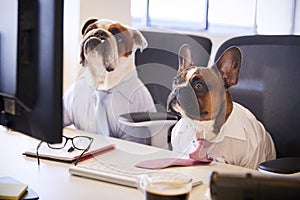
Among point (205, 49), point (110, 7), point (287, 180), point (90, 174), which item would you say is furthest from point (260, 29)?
point (287, 180)

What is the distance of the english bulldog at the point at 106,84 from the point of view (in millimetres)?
1710

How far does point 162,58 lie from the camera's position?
228cm

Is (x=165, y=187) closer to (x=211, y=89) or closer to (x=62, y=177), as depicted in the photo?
(x=62, y=177)

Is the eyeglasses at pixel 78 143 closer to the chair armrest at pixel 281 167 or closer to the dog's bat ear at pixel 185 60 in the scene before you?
the dog's bat ear at pixel 185 60

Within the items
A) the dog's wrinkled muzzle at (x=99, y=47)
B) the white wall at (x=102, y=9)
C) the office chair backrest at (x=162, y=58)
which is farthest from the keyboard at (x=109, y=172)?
the white wall at (x=102, y=9)

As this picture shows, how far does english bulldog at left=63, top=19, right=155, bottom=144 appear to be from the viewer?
171 cm

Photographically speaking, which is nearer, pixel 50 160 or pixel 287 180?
pixel 287 180

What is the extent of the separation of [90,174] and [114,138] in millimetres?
536

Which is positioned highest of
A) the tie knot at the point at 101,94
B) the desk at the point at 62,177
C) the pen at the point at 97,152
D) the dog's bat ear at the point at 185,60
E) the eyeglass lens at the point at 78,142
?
the dog's bat ear at the point at 185,60

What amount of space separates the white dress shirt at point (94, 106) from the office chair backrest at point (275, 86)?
399mm

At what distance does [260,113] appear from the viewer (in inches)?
68.1

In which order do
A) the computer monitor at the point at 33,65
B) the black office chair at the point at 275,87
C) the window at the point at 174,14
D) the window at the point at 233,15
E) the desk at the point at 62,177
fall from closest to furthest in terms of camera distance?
the computer monitor at the point at 33,65 → the desk at the point at 62,177 → the black office chair at the point at 275,87 → the window at the point at 174,14 → the window at the point at 233,15

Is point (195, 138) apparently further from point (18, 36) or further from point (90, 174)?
point (18, 36)

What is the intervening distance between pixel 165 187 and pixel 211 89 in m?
0.51
